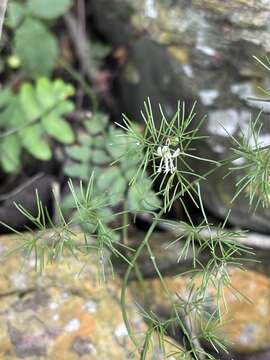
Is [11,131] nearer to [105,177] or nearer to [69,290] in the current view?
[105,177]

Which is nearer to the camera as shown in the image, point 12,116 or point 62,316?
point 62,316

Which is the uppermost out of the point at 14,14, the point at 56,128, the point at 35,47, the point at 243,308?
the point at 14,14

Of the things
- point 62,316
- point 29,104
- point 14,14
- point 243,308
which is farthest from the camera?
point 14,14

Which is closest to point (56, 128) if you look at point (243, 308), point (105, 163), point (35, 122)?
point (35, 122)

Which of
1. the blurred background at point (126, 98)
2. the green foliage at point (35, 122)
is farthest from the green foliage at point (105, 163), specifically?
the green foliage at point (35, 122)

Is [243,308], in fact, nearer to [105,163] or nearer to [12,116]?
[105,163]

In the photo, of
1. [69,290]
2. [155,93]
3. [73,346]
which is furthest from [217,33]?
[73,346]
